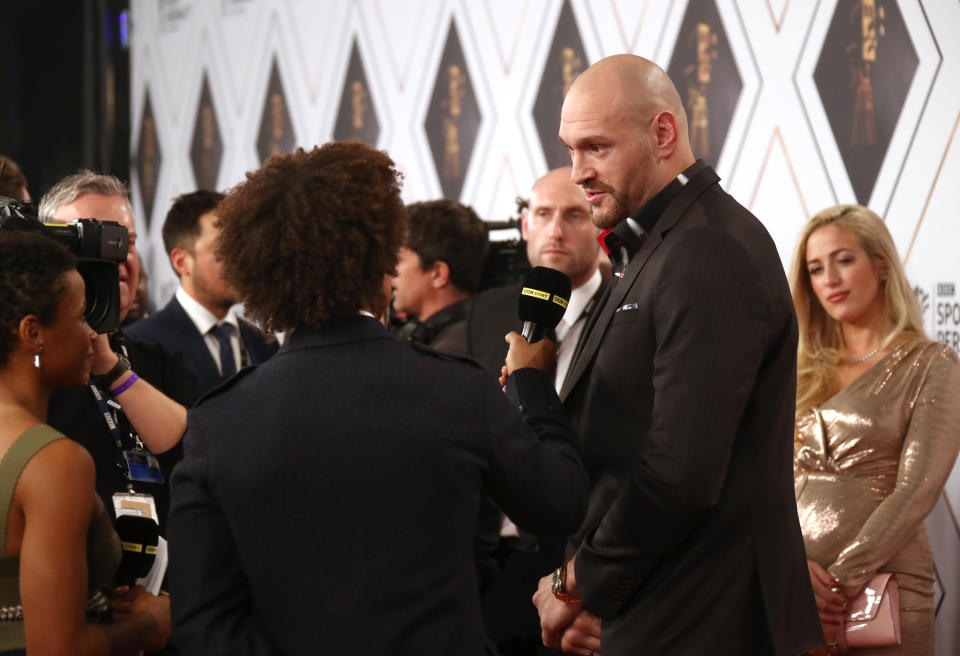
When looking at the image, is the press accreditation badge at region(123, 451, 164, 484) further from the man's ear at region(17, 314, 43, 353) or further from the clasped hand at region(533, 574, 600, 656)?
the clasped hand at region(533, 574, 600, 656)

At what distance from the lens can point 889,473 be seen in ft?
8.46

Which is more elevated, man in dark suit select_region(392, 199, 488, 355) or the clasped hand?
man in dark suit select_region(392, 199, 488, 355)

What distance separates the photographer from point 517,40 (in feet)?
13.6

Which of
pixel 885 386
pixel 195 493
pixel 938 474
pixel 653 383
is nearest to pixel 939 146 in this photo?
pixel 885 386

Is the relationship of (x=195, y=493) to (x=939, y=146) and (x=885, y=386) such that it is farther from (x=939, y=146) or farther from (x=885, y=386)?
Answer: (x=939, y=146)

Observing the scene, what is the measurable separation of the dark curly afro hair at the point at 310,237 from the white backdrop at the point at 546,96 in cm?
209

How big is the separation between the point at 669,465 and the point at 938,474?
129 cm

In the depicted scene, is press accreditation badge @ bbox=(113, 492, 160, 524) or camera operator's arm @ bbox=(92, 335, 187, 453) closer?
press accreditation badge @ bbox=(113, 492, 160, 524)

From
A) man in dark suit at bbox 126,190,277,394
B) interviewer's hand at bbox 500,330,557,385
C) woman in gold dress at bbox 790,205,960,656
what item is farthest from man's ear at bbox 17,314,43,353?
woman in gold dress at bbox 790,205,960,656

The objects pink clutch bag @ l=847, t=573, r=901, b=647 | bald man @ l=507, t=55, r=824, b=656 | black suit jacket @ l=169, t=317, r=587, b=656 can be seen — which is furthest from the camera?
pink clutch bag @ l=847, t=573, r=901, b=647

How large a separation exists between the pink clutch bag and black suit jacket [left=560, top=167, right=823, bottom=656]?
33.3 inches

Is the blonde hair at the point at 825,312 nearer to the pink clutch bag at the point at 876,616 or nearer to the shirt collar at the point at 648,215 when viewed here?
the pink clutch bag at the point at 876,616

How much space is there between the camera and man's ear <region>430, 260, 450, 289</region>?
3.56m

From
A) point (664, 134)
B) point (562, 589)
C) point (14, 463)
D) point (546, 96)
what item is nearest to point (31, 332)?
point (14, 463)
